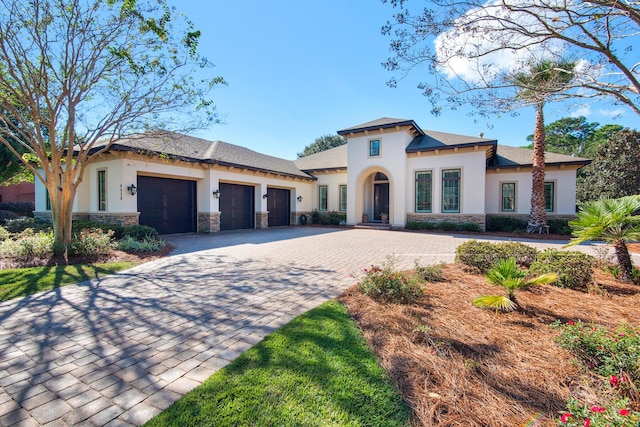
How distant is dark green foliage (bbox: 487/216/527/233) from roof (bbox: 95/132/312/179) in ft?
38.5

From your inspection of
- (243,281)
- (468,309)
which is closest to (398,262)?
(468,309)

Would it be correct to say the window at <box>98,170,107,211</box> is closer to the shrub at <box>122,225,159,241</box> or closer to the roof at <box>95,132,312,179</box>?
the roof at <box>95,132,312,179</box>

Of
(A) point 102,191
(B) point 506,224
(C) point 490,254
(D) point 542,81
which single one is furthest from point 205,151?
(B) point 506,224

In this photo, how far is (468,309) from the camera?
13.3ft

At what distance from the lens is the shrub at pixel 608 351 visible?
2.31 m

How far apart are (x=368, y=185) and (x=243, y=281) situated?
15697 mm

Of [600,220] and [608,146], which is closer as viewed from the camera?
[600,220]

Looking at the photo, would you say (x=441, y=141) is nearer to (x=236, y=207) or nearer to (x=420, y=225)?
(x=420, y=225)

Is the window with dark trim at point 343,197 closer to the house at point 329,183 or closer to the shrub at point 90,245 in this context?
the house at point 329,183

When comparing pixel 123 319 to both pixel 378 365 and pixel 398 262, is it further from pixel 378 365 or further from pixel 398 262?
pixel 398 262

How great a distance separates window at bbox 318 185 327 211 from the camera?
835 inches

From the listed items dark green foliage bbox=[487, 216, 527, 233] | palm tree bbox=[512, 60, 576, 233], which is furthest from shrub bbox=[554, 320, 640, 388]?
dark green foliage bbox=[487, 216, 527, 233]

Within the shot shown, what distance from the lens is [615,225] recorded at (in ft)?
16.8

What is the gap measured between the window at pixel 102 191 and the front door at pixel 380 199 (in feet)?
50.6
